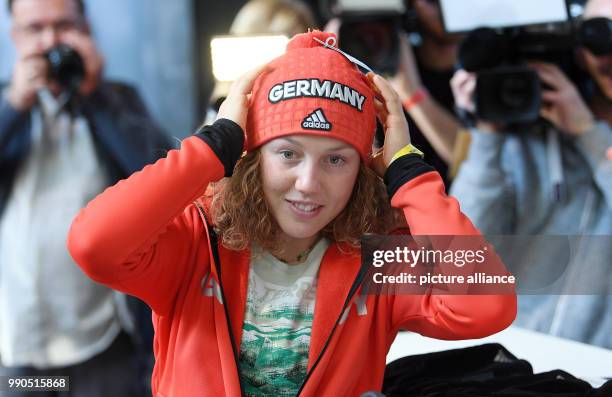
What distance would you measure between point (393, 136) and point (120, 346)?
153 cm

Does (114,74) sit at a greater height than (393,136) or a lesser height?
lesser

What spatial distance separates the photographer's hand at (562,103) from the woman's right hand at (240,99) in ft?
3.10

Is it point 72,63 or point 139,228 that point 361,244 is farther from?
point 72,63

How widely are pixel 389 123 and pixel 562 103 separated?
0.87 meters

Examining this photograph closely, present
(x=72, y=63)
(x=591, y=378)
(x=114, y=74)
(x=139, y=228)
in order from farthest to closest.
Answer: (x=114, y=74) < (x=72, y=63) < (x=591, y=378) < (x=139, y=228)

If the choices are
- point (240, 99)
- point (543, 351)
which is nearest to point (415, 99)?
point (543, 351)

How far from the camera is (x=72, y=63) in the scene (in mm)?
2168

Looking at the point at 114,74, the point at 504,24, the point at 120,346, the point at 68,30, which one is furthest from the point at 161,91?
the point at 504,24

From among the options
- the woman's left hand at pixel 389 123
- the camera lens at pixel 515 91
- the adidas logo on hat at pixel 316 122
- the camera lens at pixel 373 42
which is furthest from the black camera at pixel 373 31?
the adidas logo on hat at pixel 316 122

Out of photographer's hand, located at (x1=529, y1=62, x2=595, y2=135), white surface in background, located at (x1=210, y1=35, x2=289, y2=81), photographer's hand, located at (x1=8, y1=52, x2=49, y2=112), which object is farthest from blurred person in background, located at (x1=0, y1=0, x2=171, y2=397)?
photographer's hand, located at (x1=529, y1=62, x2=595, y2=135)

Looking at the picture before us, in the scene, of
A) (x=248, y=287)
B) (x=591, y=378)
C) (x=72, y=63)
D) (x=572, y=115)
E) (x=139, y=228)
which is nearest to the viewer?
(x=139, y=228)

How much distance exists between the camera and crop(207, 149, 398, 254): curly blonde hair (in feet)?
3.46

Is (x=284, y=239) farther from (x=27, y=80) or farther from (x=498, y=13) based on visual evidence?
(x=27, y=80)

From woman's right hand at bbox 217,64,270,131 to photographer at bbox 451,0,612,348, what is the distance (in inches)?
34.1
